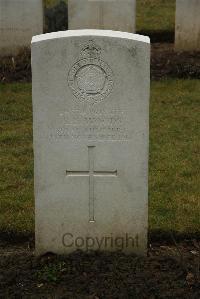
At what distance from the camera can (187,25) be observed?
1088 centimetres

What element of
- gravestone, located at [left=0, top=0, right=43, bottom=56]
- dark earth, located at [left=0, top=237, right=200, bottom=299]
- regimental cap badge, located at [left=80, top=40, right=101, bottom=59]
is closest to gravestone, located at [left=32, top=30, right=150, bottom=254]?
regimental cap badge, located at [left=80, top=40, right=101, bottom=59]

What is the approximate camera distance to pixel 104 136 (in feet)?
14.3

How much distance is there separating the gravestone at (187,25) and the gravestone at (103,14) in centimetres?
78

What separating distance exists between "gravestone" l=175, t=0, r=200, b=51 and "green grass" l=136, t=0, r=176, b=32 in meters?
1.63

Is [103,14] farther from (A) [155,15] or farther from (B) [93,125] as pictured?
(B) [93,125]

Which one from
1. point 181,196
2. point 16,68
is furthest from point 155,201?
point 16,68

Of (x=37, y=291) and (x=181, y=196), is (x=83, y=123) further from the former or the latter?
(x=181, y=196)

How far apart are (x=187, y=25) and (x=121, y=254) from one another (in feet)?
23.0

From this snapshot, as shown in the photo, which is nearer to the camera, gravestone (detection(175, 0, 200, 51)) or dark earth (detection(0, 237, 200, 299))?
dark earth (detection(0, 237, 200, 299))

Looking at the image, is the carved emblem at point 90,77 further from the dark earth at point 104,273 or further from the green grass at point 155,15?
the green grass at point 155,15

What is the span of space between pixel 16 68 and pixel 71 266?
5.92 meters

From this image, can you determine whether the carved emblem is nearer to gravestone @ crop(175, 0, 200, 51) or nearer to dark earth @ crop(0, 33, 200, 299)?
dark earth @ crop(0, 33, 200, 299)

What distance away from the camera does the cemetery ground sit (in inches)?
165

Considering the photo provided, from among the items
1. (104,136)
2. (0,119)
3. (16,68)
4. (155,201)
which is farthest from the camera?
(16,68)
